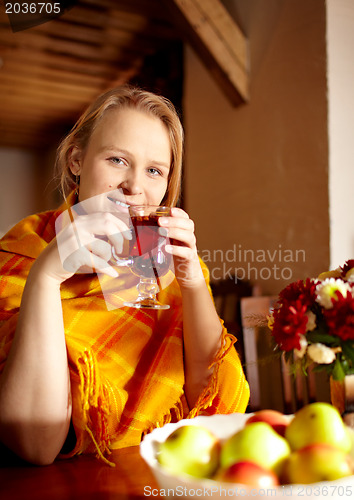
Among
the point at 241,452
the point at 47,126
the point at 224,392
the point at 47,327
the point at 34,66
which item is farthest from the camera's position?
the point at 47,126

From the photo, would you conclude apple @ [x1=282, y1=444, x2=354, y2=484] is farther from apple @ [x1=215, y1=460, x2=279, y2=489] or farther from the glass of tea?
the glass of tea

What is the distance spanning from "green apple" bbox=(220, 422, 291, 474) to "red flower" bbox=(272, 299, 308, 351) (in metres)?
0.17

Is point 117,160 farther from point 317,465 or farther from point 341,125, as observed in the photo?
point 341,125

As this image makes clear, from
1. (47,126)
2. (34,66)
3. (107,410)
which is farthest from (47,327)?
(47,126)

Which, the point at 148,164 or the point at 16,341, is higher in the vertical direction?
the point at 148,164

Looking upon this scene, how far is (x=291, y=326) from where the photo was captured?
691 mm

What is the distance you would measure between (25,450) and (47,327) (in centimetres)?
23

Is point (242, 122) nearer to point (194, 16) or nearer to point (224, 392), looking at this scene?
point (194, 16)

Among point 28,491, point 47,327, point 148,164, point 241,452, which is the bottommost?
point 28,491

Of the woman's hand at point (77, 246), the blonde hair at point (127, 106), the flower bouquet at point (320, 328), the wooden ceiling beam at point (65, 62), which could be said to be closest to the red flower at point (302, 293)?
the flower bouquet at point (320, 328)

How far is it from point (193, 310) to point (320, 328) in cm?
37

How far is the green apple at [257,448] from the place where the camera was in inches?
20.4

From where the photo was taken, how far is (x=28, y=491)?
692 mm

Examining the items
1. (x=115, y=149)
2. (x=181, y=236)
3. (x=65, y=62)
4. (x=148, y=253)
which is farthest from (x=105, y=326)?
(x=65, y=62)
